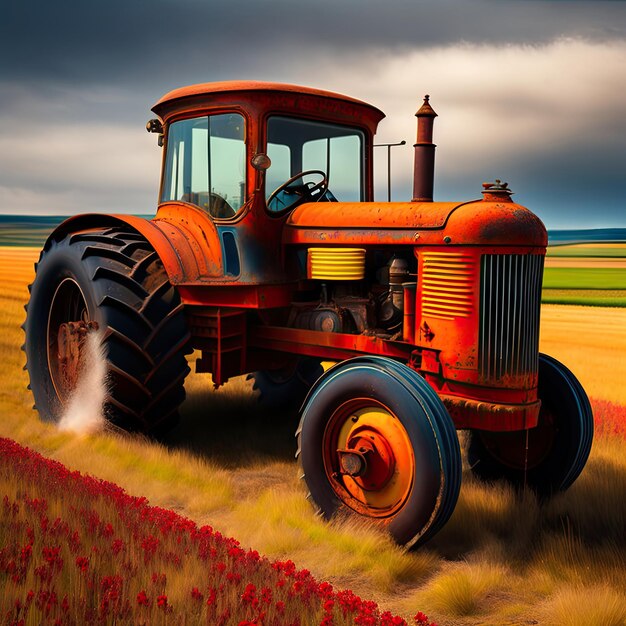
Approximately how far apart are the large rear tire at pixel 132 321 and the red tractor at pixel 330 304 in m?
0.02

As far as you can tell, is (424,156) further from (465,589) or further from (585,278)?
(585,278)

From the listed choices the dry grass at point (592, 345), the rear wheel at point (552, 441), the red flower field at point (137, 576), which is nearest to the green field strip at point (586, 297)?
the dry grass at point (592, 345)

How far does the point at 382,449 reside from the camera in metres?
4.37

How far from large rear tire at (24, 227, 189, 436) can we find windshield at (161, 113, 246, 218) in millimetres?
586

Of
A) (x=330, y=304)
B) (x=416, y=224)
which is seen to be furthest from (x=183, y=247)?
(x=416, y=224)

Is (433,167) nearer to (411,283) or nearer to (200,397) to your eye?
(411,283)

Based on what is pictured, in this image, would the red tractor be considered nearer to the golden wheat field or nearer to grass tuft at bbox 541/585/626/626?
the golden wheat field

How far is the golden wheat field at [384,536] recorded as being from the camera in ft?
12.6

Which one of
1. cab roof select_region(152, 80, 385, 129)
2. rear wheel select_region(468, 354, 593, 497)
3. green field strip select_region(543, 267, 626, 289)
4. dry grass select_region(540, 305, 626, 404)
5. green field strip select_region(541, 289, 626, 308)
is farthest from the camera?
green field strip select_region(543, 267, 626, 289)

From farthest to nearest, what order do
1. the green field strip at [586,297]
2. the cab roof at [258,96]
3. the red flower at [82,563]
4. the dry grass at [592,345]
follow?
the green field strip at [586,297] < the dry grass at [592,345] < the cab roof at [258,96] < the red flower at [82,563]

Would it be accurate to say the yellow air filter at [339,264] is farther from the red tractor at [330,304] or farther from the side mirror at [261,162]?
the side mirror at [261,162]

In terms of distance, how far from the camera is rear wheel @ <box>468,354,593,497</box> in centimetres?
519

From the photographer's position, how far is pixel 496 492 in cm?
525

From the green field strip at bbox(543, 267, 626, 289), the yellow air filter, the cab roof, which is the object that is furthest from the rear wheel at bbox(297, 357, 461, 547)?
the green field strip at bbox(543, 267, 626, 289)
